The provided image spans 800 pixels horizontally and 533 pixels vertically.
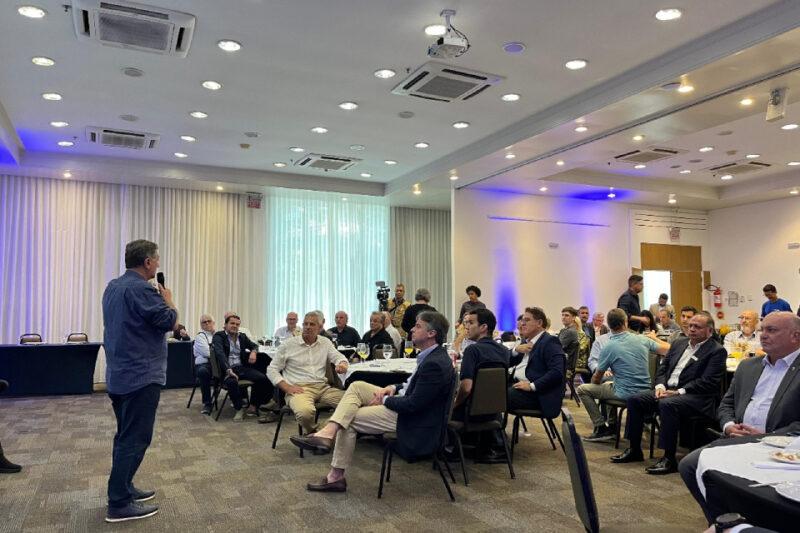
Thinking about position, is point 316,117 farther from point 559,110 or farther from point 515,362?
point 515,362

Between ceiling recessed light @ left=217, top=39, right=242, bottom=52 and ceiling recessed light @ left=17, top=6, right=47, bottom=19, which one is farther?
ceiling recessed light @ left=217, top=39, right=242, bottom=52

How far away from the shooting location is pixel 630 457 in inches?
212

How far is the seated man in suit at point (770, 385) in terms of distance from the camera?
334cm

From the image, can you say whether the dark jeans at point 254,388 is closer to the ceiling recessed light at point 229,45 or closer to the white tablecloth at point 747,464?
the ceiling recessed light at point 229,45

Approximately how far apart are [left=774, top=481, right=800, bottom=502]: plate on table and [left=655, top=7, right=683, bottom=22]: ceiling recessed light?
4102 millimetres

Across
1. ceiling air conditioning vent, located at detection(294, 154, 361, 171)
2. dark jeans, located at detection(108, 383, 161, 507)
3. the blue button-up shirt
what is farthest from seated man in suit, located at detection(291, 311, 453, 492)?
ceiling air conditioning vent, located at detection(294, 154, 361, 171)

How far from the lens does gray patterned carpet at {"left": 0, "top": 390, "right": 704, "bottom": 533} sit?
154 inches

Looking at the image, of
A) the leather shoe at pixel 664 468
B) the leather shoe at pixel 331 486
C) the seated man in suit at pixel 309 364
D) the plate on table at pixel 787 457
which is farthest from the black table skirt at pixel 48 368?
the plate on table at pixel 787 457

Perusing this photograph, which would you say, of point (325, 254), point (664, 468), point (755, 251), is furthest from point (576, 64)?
point (755, 251)

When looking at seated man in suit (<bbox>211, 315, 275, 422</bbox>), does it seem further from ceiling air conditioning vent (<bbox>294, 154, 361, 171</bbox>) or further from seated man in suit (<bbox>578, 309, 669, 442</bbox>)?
seated man in suit (<bbox>578, 309, 669, 442</bbox>)

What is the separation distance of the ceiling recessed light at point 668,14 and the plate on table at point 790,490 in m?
4.10

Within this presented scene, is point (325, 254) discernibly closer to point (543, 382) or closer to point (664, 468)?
point (543, 382)

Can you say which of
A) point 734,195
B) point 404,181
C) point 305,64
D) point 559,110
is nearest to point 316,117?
point 305,64

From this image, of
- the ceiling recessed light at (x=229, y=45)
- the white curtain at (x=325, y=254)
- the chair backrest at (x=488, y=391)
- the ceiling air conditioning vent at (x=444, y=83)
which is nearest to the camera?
the chair backrest at (x=488, y=391)
